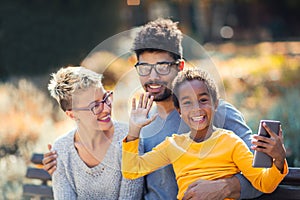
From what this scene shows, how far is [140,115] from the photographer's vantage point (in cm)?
377

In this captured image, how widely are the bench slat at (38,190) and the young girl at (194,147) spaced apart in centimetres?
140

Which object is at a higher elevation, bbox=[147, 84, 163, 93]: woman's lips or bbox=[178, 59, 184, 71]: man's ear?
bbox=[178, 59, 184, 71]: man's ear

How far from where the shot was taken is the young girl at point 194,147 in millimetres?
3768

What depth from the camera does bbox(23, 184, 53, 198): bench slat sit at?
17.1ft

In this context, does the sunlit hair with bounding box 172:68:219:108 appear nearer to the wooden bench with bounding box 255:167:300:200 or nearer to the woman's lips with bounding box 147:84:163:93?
the woman's lips with bounding box 147:84:163:93

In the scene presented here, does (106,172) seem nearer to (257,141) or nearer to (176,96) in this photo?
(176,96)

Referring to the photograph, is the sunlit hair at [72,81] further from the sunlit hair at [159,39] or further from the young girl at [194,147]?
the young girl at [194,147]

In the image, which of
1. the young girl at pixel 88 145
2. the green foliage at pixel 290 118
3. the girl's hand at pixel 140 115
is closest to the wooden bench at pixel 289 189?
the young girl at pixel 88 145

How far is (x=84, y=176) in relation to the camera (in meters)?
4.32

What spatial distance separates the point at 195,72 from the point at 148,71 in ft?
1.24

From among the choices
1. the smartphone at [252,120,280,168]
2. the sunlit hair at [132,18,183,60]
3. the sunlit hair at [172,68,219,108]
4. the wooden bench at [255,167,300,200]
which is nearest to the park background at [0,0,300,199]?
the sunlit hair at [132,18,183,60]

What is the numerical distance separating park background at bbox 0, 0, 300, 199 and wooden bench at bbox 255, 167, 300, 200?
118cm

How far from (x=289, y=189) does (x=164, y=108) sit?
2.83ft

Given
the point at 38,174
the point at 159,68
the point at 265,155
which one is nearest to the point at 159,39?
the point at 159,68
